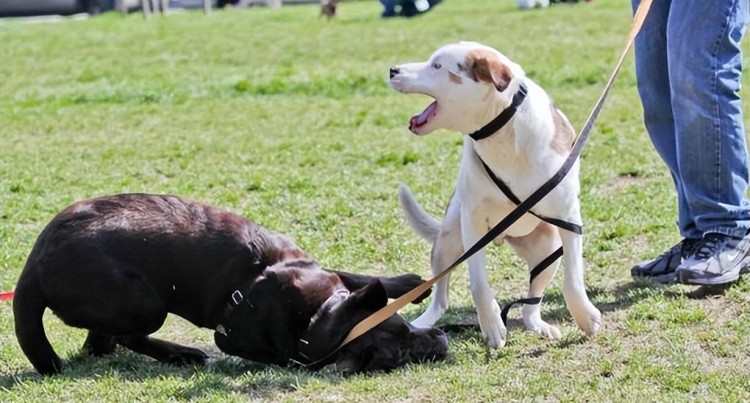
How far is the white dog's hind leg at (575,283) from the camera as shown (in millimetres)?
4426

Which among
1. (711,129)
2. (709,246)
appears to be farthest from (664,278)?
(711,129)

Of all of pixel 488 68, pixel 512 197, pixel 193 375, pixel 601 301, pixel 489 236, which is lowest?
pixel 601 301

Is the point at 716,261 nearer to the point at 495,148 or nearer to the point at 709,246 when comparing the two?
the point at 709,246

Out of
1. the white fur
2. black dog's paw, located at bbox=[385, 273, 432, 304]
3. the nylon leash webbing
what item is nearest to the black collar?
the nylon leash webbing

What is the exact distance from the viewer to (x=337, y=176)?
25.8 ft

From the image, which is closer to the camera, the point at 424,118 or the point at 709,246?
the point at 424,118

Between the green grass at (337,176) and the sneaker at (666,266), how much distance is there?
0.26ft

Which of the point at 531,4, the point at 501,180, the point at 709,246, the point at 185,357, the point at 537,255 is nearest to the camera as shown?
the point at 501,180

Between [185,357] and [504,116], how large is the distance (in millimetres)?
1473

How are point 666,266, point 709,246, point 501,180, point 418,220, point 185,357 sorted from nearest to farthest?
point 501,180 → point 185,357 → point 709,246 → point 418,220 → point 666,266

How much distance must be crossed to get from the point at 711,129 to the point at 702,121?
5 cm

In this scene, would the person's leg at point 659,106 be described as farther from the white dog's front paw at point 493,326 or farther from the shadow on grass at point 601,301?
the white dog's front paw at point 493,326

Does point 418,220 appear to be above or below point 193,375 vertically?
above

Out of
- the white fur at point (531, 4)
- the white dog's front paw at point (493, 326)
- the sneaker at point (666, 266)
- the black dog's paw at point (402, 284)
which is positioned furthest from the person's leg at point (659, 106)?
the white fur at point (531, 4)
